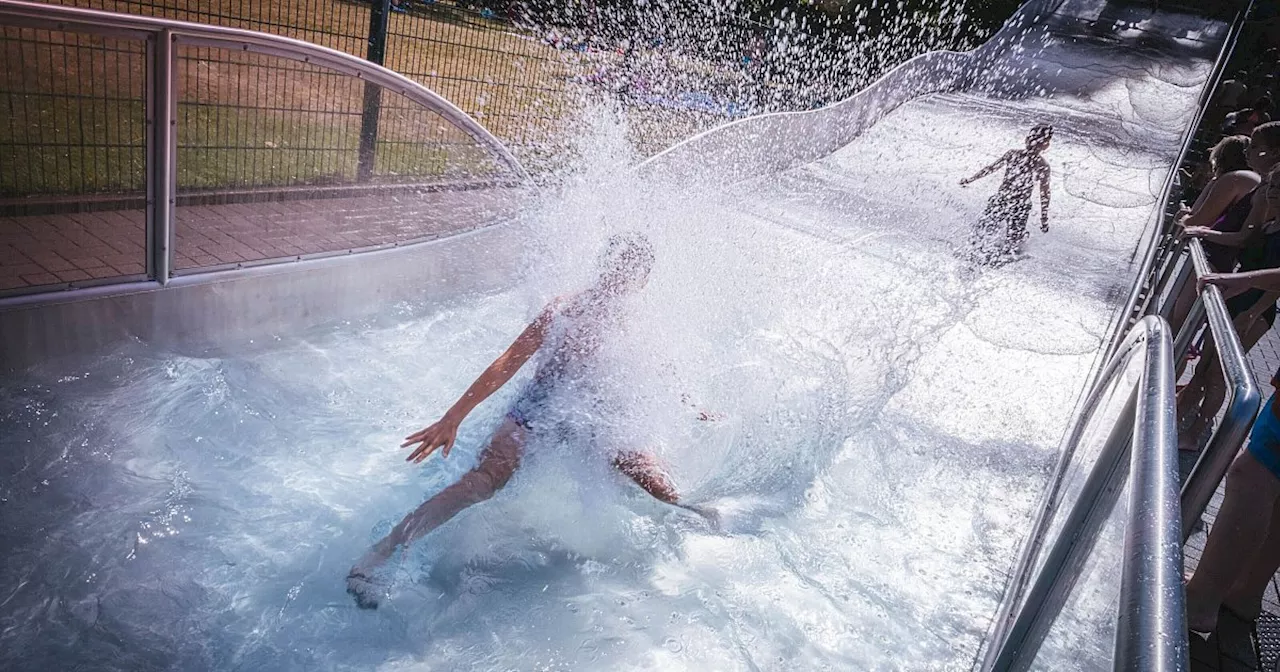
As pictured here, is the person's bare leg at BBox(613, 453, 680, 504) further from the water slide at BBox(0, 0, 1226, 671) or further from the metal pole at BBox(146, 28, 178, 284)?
the metal pole at BBox(146, 28, 178, 284)

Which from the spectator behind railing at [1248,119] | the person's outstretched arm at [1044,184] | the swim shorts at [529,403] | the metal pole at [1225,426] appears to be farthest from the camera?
the spectator behind railing at [1248,119]

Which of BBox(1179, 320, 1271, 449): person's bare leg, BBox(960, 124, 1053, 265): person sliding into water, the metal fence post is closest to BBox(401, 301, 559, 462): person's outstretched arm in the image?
the metal fence post

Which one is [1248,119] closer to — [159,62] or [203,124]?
[203,124]

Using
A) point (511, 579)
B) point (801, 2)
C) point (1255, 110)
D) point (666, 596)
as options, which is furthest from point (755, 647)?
point (801, 2)

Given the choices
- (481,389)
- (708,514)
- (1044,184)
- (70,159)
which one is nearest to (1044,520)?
(708,514)

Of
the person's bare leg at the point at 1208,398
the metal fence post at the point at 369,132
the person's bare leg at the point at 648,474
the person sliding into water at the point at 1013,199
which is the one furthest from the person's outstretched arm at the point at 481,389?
the person sliding into water at the point at 1013,199

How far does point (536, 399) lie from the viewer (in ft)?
11.4

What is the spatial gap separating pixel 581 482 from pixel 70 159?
302 centimetres

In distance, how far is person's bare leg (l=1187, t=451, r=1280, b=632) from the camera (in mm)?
3027

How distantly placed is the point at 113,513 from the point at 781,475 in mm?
3287

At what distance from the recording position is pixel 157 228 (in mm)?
4035

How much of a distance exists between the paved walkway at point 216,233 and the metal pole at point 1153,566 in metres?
4.42

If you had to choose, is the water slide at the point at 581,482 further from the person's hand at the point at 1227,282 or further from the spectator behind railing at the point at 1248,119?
the spectator behind railing at the point at 1248,119

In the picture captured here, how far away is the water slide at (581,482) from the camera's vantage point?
3092mm
